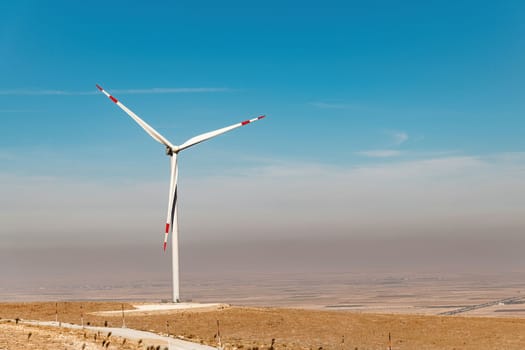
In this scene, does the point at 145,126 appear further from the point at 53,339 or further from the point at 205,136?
the point at 53,339

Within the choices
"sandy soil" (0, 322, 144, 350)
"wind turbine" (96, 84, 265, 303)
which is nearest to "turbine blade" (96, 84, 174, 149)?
"wind turbine" (96, 84, 265, 303)

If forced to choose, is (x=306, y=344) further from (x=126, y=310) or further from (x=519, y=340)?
(x=126, y=310)

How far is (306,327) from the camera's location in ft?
212

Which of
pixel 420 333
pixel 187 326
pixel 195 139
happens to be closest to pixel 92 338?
pixel 187 326

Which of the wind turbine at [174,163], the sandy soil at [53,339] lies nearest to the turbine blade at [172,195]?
the wind turbine at [174,163]

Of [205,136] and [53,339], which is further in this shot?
[205,136]

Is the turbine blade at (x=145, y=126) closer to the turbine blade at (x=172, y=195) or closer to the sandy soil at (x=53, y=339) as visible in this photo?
the turbine blade at (x=172, y=195)

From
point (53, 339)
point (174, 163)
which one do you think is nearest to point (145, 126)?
point (174, 163)

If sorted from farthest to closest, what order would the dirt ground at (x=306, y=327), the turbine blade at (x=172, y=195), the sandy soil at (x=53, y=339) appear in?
the turbine blade at (x=172, y=195)
the dirt ground at (x=306, y=327)
the sandy soil at (x=53, y=339)

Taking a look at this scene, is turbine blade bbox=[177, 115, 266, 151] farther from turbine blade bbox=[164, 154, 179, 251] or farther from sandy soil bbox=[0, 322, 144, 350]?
sandy soil bbox=[0, 322, 144, 350]

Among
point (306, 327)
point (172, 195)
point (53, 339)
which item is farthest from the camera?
point (172, 195)

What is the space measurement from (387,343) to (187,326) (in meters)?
18.1

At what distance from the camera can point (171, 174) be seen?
8131 cm

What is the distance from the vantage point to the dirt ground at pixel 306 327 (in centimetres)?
5553
